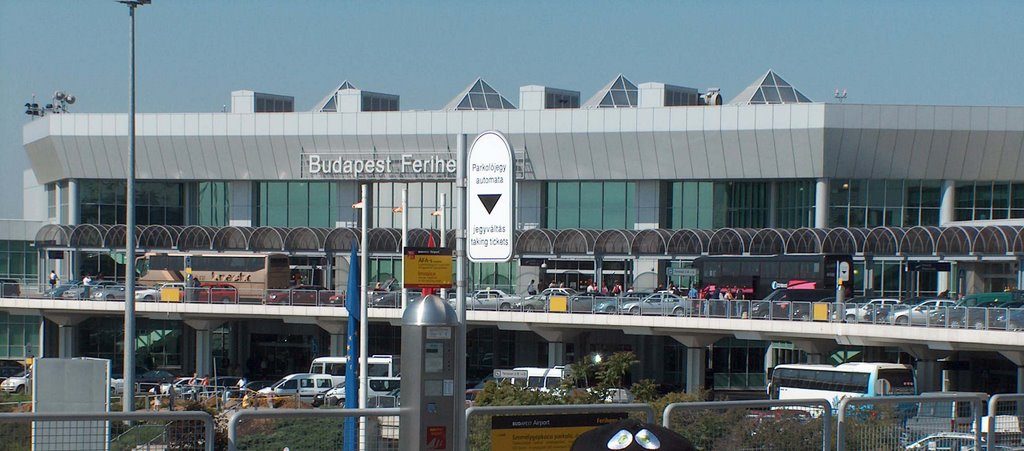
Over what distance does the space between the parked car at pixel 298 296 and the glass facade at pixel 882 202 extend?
26119mm

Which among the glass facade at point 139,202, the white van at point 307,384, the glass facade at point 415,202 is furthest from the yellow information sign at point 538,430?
the glass facade at point 139,202

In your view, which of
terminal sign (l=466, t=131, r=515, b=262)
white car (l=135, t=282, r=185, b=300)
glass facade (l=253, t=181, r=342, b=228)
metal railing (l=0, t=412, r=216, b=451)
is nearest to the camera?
metal railing (l=0, t=412, r=216, b=451)

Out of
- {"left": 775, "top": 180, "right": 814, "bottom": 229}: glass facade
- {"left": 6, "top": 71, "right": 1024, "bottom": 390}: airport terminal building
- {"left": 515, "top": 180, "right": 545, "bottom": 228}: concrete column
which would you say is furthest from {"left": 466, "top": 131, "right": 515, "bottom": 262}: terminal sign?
{"left": 515, "top": 180, "right": 545, "bottom": 228}: concrete column

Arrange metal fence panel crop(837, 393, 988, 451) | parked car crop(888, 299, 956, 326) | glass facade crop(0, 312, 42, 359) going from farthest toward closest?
1. glass facade crop(0, 312, 42, 359)
2. parked car crop(888, 299, 956, 326)
3. metal fence panel crop(837, 393, 988, 451)

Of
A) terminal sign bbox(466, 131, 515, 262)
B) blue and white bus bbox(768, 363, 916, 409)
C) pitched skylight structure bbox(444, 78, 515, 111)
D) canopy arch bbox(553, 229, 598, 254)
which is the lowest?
blue and white bus bbox(768, 363, 916, 409)

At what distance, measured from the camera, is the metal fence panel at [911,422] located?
36.8ft

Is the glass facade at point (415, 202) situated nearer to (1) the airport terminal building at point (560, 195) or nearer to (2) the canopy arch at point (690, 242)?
(1) the airport terminal building at point (560, 195)

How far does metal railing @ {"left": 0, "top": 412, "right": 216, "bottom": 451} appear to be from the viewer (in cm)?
855

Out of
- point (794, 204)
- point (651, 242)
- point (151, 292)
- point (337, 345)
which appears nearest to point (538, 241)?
point (651, 242)

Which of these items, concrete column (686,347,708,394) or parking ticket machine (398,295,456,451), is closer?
parking ticket machine (398,295,456,451)

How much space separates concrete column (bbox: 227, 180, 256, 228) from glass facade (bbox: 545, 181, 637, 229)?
17875 millimetres

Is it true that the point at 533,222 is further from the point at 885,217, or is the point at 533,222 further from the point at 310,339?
the point at 885,217

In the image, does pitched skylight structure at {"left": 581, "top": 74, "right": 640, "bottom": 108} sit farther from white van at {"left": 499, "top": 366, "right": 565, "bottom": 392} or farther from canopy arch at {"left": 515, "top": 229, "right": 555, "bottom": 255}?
white van at {"left": 499, "top": 366, "right": 565, "bottom": 392}

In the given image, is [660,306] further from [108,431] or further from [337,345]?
[108,431]
